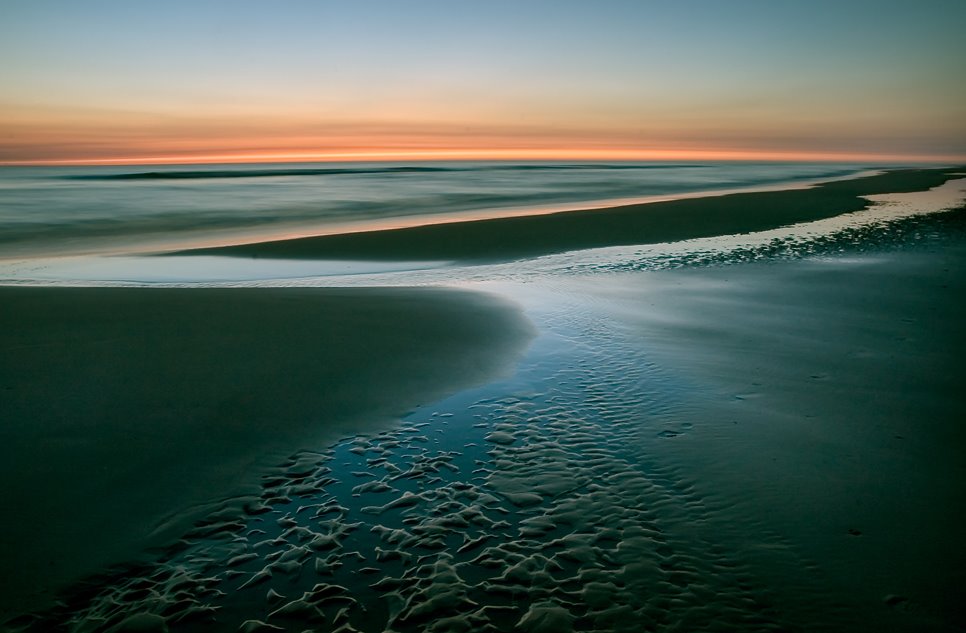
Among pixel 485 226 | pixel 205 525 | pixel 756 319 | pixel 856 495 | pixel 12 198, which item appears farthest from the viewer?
pixel 12 198

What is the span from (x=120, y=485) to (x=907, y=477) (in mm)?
6140

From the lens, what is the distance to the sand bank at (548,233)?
18297 millimetres

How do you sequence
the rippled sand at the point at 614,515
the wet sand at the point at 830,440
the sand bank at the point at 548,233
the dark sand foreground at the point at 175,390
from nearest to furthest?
1. the rippled sand at the point at 614,515
2. the wet sand at the point at 830,440
3. the dark sand foreground at the point at 175,390
4. the sand bank at the point at 548,233

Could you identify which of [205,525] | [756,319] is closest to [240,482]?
[205,525]

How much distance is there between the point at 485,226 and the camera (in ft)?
78.6

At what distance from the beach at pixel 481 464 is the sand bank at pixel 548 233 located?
25.7 ft

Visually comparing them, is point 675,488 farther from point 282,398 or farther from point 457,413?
point 282,398

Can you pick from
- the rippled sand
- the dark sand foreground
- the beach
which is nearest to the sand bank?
the dark sand foreground

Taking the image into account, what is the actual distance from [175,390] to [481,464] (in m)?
3.56

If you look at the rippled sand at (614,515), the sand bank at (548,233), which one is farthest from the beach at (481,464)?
the sand bank at (548,233)

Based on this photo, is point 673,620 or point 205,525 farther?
point 205,525

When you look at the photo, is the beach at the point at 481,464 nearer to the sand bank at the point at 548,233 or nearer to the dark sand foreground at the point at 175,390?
the dark sand foreground at the point at 175,390

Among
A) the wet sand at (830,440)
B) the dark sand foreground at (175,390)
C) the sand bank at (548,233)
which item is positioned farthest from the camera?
the sand bank at (548,233)

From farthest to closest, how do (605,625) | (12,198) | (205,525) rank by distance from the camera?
(12,198), (205,525), (605,625)
